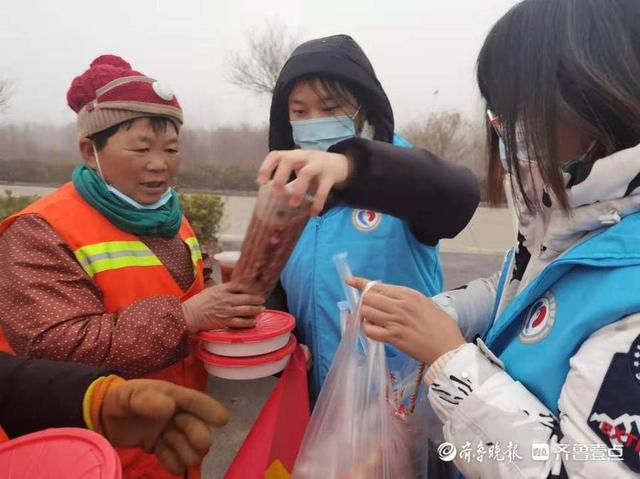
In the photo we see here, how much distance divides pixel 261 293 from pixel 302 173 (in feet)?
1.37

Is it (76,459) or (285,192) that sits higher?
(285,192)

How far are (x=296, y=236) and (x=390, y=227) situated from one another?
18.1 inches

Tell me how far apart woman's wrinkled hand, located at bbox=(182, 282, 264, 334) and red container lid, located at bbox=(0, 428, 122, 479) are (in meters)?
0.59

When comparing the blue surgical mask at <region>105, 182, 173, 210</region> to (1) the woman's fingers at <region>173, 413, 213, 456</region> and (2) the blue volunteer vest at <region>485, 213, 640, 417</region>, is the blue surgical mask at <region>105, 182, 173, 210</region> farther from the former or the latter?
(2) the blue volunteer vest at <region>485, 213, 640, 417</region>

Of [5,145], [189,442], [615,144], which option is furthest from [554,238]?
[5,145]

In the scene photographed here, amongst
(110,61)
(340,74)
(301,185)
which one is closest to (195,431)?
(301,185)

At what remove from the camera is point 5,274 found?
129 centimetres

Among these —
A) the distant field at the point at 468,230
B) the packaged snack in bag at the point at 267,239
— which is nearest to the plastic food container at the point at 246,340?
the packaged snack in bag at the point at 267,239

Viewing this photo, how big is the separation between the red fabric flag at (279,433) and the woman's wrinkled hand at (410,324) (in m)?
0.41

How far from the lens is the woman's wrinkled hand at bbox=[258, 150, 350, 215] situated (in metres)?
1.03

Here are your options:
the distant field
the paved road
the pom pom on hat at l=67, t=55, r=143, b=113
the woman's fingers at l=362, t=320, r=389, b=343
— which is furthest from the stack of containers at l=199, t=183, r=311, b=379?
the distant field

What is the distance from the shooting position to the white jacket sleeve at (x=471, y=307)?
4.44ft

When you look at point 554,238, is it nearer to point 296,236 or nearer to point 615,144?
point 615,144

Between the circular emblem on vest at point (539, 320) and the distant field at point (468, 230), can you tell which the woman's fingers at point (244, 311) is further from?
the distant field at point (468, 230)
